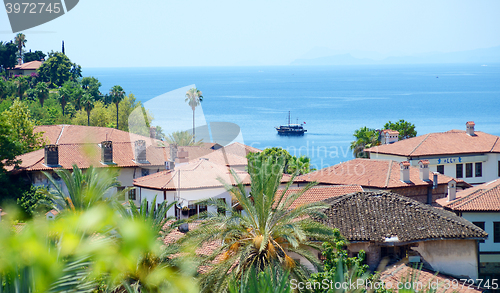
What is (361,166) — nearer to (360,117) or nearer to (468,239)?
(468,239)

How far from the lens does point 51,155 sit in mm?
39375

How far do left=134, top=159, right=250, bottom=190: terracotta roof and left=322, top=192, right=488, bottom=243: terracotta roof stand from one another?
8.14m

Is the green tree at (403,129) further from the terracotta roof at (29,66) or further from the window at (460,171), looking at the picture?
the terracotta roof at (29,66)

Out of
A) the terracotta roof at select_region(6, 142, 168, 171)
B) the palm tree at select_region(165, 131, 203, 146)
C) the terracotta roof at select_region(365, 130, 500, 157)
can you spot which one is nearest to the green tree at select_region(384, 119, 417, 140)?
the terracotta roof at select_region(365, 130, 500, 157)

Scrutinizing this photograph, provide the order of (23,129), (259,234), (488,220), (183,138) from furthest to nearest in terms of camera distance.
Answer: (183,138), (23,129), (488,220), (259,234)

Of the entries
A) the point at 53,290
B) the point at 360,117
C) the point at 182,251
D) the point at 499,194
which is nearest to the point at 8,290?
the point at 53,290

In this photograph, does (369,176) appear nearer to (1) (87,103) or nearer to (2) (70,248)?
(2) (70,248)

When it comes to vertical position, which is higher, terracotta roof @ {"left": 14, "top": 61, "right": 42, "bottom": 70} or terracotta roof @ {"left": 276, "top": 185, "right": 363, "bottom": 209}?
terracotta roof @ {"left": 14, "top": 61, "right": 42, "bottom": 70}

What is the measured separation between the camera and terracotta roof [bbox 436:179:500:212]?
27.2 metres

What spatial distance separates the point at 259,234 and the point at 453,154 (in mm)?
31647

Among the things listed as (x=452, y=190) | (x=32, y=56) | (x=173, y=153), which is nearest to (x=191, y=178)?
(x=173, y=153)

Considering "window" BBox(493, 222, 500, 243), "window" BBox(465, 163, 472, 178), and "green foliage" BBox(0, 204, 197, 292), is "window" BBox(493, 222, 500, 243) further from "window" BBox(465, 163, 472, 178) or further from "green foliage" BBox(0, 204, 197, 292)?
"green foliage" BBox(0, 204, 197, 292)

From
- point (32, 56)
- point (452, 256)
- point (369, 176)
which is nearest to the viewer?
point (452, 256)

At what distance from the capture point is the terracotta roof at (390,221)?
1855 cm
